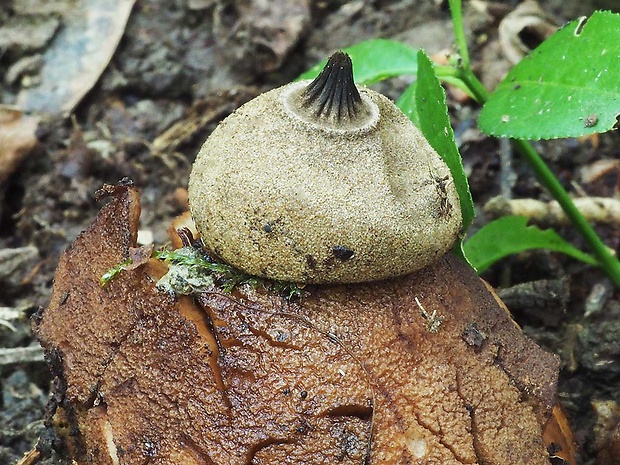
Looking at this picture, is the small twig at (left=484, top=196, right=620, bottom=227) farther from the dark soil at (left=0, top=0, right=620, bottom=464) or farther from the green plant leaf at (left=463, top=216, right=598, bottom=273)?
the green plant leaf at (left=463, top=216, right=598, bottom=273)

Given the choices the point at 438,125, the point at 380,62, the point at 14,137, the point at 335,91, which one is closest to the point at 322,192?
the point at 335,91

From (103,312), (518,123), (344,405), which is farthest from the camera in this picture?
(518,123)

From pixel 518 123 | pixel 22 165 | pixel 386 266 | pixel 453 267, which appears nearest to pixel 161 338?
pixel 386 266

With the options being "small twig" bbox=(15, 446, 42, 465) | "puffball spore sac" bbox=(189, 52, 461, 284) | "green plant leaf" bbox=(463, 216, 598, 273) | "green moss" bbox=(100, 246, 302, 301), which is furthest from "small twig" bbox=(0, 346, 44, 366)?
"green plant leaf" bbox=(463, 216, 598, 273)

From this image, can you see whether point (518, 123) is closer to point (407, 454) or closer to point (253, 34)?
point (407, 454)

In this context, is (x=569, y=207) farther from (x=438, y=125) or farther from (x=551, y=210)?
(x=438, y=125)

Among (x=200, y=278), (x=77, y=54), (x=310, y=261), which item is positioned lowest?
(x=77, y=54)

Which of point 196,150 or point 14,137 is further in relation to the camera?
point 196,150
